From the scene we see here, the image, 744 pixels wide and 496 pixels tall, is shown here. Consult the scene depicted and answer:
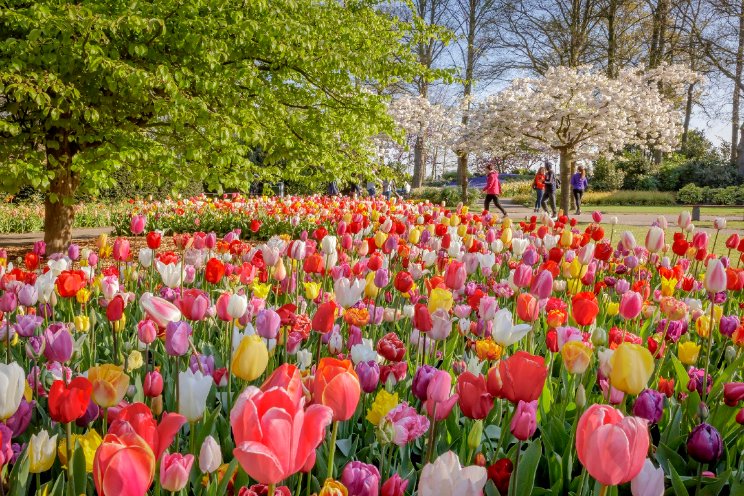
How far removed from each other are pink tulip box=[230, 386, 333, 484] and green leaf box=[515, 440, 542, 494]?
68 centimetres

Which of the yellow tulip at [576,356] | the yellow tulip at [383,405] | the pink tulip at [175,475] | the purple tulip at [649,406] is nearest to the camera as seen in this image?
the pink tulip at [175,475]

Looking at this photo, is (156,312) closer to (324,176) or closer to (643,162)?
(324,176)

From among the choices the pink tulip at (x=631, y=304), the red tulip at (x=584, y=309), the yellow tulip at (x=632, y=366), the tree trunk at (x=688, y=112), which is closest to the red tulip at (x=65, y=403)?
the yellow tulip at (x=632, y=366)

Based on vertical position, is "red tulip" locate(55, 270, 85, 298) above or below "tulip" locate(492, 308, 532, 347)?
above

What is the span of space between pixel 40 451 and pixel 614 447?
104cm

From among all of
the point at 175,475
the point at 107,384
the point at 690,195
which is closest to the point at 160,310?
the point at 107,384

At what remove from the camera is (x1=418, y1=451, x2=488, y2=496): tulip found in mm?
828

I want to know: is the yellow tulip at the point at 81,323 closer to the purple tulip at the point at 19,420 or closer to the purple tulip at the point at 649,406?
the purple tulip at the point at 19,420

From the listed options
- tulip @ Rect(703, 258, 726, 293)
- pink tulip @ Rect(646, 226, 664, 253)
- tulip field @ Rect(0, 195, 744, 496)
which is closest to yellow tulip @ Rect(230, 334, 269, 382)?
tulip field @ Rect(0, 195, 744, 496)

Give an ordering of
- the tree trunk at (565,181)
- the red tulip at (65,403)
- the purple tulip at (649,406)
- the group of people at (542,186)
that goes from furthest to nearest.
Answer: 1. the tree trunk at (565,181)
2. the group of people at (542,186)
3. the purple tulip at (649,406)
4. the red tulip at (65,403)

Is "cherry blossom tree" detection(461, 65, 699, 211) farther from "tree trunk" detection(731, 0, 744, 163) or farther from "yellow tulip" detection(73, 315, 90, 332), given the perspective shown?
"yellow tulip" detection(73, 315, 90, 332)

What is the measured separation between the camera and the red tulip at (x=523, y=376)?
3.84 ft

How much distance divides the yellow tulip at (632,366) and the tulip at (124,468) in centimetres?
91

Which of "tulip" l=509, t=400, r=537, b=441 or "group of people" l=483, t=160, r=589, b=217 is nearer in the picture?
"tulip" l=509, t=400, r=537, b=441
